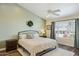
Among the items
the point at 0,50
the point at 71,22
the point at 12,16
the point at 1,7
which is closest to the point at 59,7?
the point at 71,22

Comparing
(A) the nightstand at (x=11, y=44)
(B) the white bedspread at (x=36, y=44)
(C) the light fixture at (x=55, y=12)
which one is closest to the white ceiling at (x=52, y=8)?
(C) the light fixture at (x=55, y=12)

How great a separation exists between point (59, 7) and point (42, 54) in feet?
3.87

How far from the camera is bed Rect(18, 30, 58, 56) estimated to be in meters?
2.00

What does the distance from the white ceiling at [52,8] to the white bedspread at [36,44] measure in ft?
2.10

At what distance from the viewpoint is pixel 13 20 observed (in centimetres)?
195

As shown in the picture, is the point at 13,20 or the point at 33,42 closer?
the point at 13,20

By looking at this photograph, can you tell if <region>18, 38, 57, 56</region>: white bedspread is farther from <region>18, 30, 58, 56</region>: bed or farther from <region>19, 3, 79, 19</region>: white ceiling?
<region>19, 3, 79, 19</region>: white ceiling

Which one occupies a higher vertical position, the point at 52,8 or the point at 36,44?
the point at 52,8

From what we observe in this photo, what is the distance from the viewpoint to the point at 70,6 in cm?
178

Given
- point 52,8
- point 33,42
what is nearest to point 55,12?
point 52,8

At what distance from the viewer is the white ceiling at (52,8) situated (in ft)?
5.76

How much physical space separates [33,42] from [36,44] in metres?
0.10

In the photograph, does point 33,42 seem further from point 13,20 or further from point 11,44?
point 13,20

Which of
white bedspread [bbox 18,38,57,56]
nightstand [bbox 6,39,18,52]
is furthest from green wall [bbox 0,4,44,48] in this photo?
white bedspread [bbox 18,38,57,56]
